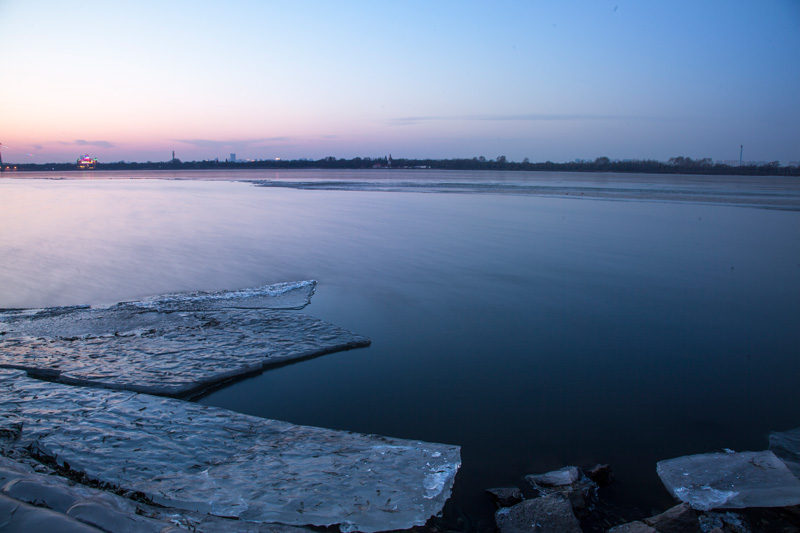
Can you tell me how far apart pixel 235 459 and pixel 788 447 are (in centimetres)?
376

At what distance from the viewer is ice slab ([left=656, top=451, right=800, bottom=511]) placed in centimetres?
280

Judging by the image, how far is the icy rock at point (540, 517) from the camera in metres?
2.55

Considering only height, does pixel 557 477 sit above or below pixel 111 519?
below

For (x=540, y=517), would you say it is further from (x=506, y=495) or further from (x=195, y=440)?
(x=195, y=440)

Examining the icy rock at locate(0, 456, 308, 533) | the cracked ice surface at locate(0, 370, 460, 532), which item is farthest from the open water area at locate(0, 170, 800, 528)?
the icy rock at locate(0, 456, 308, 533)

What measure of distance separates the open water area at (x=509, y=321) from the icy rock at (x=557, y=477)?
12 centimetres

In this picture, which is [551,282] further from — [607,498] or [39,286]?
[39,286]

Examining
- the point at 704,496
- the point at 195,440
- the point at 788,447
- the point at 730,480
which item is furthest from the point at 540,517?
the point at 195,440

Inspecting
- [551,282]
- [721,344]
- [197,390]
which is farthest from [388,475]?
[551,282]

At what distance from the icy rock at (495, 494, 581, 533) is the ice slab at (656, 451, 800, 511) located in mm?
781

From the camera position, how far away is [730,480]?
3.00 meters

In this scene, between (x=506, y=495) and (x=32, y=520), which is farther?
(x=506, y=495)

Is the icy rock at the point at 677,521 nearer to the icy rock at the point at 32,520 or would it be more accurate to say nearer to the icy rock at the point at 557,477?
the icy rock at the point at 557,477

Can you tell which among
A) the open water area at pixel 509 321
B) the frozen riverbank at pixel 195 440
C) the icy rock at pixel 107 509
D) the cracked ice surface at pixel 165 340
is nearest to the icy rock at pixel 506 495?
the open water area at pixel 509 321
